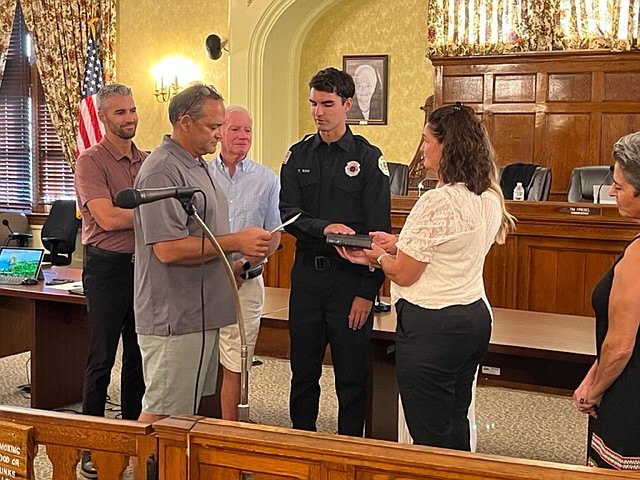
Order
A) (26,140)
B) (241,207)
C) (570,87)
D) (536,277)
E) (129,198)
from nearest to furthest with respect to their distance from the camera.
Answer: (129,198)
(241,207)
(536,277)
(570,87)
(26,140)

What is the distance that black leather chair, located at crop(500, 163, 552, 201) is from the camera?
296 inches

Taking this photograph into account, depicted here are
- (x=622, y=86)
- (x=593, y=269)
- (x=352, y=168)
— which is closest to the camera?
(x=352, y=168)

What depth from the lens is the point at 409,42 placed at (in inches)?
352

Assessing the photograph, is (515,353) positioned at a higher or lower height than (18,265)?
lower

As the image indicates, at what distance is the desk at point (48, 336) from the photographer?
14.0ft

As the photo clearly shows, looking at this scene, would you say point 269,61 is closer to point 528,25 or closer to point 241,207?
point 528,25

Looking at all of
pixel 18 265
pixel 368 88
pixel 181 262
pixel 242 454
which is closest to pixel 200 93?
pixel 181 262

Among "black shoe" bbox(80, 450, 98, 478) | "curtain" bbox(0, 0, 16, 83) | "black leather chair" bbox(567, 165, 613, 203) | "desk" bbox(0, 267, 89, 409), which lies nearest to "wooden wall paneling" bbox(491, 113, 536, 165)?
"black leather chair" bbox(567, 165, 613, 203)

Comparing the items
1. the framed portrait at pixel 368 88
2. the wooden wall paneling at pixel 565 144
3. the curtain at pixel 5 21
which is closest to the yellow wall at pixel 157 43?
the curtain at pixel 5 21

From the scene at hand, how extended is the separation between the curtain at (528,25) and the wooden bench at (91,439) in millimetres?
7304

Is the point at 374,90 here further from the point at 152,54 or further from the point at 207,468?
the point at 207,468

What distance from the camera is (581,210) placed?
17.7 ft

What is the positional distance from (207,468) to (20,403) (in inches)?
126

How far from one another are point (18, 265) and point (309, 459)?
3.15 m
